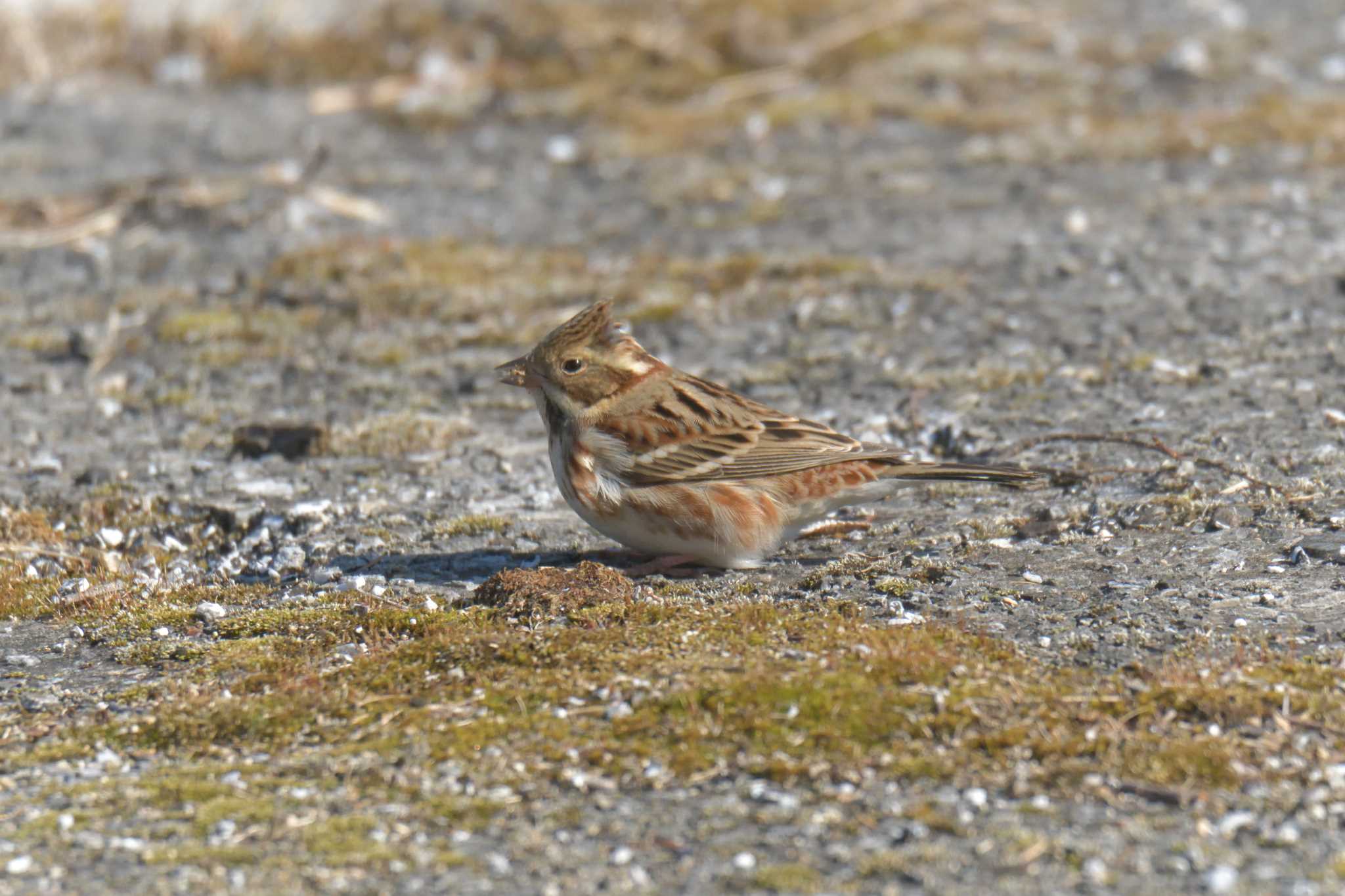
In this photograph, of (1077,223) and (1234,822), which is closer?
(1234,822)

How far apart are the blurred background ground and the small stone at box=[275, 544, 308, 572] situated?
0.07ft

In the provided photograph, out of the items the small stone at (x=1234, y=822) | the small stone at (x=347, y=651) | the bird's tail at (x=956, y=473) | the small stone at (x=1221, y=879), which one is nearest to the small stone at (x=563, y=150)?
the bird's tail at (x=956, y=473)

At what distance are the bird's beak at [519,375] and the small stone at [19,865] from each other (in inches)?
107

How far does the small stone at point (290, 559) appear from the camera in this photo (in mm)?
6418

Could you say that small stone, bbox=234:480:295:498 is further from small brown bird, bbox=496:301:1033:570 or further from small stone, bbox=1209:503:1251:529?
small stone, bbox=1209:503:1251:529

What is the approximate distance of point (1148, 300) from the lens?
31.6 feet

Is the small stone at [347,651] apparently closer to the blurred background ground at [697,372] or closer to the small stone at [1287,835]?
the blurred background ground at [697,372]

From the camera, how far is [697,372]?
911 centimetres

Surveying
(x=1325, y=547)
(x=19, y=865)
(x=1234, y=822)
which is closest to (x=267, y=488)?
(x=19, y=865)

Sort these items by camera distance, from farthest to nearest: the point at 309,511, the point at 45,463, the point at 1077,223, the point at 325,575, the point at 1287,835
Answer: the point at 1077,223, the point at 45,463, the point at 309,511, the point at 325,575, the point at 1287,835

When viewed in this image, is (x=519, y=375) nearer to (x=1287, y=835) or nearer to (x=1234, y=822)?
(x=1234, y=822)

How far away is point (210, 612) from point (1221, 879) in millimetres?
3504

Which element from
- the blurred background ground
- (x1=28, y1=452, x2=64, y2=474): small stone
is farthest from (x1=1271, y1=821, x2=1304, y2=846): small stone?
(x1=28, y1=452, x2=64, y2=474): small stone

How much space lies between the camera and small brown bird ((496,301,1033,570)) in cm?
601
